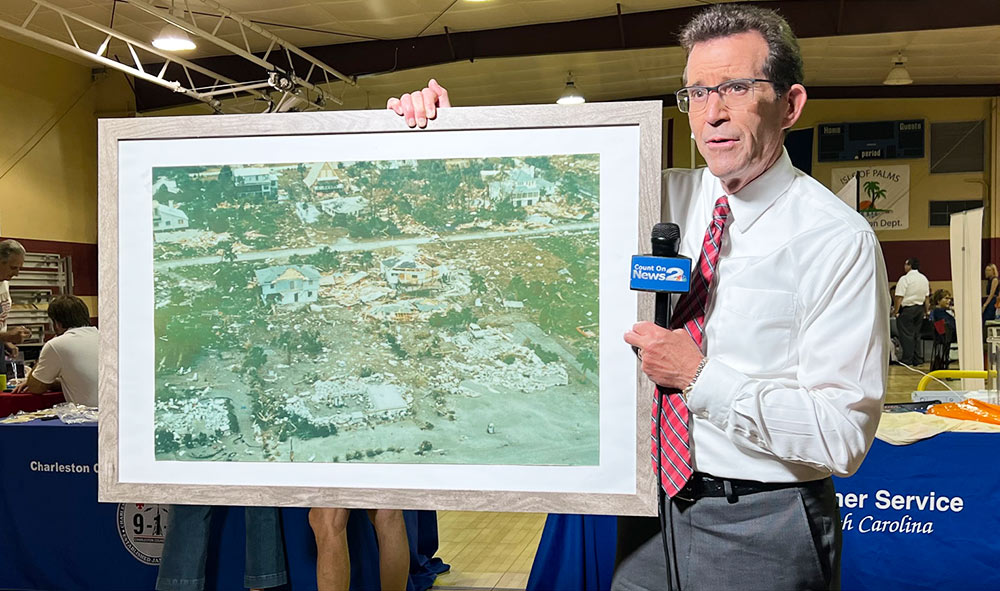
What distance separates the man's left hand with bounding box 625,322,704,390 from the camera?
4.93ft

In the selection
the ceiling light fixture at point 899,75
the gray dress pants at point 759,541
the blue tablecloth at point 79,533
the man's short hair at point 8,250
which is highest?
the ceiling light fixture at point 899,75

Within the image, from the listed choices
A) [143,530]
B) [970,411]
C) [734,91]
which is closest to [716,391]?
[734,91]

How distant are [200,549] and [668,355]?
286 cm

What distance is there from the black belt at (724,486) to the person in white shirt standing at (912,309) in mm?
14827

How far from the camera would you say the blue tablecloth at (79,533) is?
12.7ft

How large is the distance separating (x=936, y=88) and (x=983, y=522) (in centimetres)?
1481

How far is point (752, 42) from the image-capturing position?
1.52 meters

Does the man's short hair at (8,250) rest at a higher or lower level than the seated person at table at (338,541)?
higher

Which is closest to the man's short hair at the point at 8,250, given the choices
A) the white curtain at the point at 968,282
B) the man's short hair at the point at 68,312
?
the man's short hair at the point at 68,312

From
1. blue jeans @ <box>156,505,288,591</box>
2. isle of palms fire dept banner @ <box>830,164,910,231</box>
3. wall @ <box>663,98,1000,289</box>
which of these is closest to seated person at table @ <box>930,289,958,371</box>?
wall @ <box>663,98,1000,289</box>

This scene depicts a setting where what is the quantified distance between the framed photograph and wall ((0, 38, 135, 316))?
1075 centimetres

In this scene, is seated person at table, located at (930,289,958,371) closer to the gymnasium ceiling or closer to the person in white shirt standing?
the person in white shirt standing

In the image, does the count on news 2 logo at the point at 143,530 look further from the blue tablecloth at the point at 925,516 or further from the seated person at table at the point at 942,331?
the seated person at table at the point at 942,331

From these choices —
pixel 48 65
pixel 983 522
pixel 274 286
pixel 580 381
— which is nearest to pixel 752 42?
pixel 580 381
